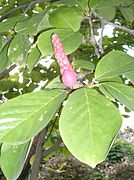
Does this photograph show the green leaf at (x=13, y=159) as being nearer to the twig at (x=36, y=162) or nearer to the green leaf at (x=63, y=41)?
the green leaf at (x=63, y=41)

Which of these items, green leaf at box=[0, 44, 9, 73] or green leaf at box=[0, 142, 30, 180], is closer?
green leaf at box=[0, 142, 30, 180]

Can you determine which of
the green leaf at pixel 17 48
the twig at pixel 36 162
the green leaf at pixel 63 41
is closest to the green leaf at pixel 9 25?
the green leaf at pixel 17 48

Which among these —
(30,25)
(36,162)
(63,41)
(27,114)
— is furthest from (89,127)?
(36,162)

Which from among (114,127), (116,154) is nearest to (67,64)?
(114,127)

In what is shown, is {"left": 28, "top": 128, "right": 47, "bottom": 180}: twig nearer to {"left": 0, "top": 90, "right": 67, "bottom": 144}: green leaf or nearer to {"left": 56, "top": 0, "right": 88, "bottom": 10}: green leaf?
{"left": 56, "top": 0, "right": 88, "bottom": 10}: green leaf

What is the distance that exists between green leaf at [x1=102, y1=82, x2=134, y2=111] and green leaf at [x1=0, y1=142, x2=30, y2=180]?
149 millimetres

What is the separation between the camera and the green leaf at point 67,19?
0.74 metres

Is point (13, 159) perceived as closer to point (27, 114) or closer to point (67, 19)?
point (27, 114)

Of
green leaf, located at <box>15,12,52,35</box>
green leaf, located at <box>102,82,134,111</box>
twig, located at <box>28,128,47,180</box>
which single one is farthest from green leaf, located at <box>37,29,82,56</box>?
twig, located at <box>28,128,47,180</box>

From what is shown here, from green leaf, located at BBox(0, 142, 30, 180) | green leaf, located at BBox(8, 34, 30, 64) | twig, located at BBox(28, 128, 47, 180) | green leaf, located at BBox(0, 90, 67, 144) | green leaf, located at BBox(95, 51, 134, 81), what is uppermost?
green leaf, located at BBox(0, 90, 67, 144)

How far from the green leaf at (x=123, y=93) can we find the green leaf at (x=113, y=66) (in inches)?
0.7

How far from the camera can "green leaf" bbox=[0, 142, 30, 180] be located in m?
0.53

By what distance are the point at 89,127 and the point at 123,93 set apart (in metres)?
0.09

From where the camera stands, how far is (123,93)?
49 centimetres
